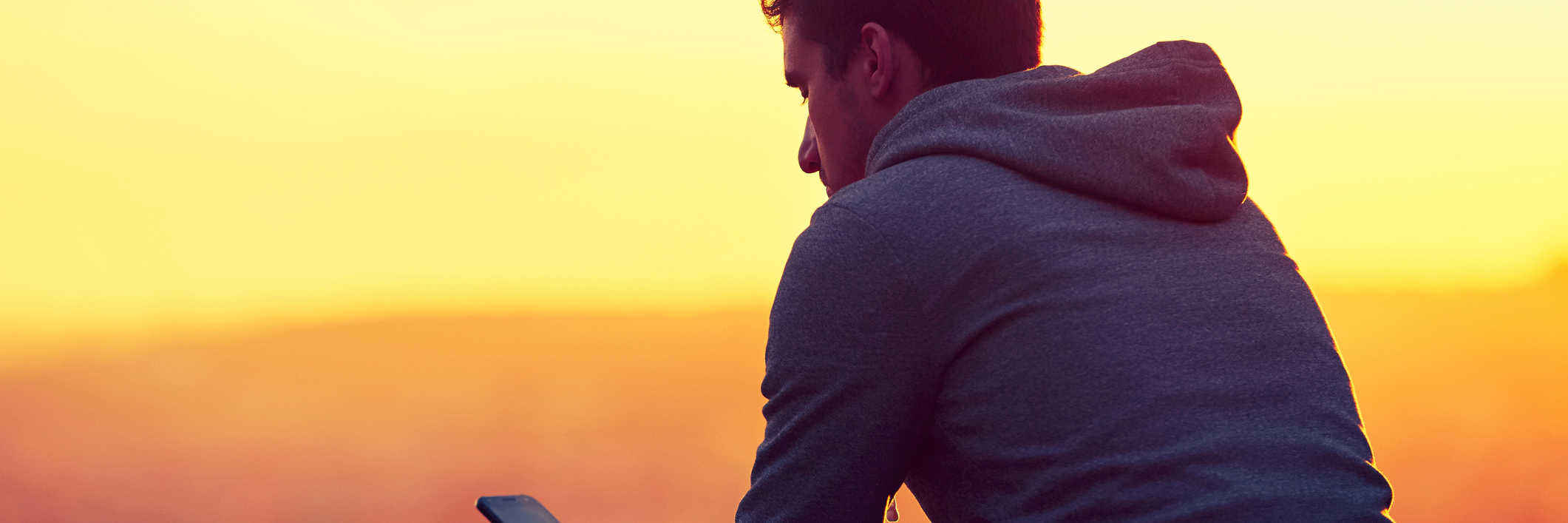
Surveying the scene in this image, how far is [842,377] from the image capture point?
92cm

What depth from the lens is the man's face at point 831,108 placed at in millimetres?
1237

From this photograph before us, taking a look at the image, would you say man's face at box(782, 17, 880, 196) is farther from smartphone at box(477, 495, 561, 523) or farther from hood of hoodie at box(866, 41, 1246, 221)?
smartphone at box(477, 495, 561, 523)

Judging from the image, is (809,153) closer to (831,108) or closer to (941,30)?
(831,108)

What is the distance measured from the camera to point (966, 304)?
90 cm

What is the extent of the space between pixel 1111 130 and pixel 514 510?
72 cm

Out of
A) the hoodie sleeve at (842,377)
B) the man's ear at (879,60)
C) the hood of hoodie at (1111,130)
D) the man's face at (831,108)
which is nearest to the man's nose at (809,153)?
the man's face at (831,108)

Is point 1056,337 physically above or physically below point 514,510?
above

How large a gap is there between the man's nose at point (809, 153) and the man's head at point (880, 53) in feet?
0.34

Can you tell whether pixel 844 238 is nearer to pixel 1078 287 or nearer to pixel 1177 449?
pixel 1078 287

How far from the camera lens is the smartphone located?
3.82ft

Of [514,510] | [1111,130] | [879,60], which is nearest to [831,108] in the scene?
[879,60]

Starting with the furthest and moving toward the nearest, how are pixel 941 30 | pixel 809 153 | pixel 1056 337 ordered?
pixel 809 153
pixel 941 30
pixel 1056 337

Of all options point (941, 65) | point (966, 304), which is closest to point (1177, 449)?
point (966, 304)

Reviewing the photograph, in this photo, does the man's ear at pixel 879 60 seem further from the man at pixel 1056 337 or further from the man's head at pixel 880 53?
the man at pixel 1056 337
